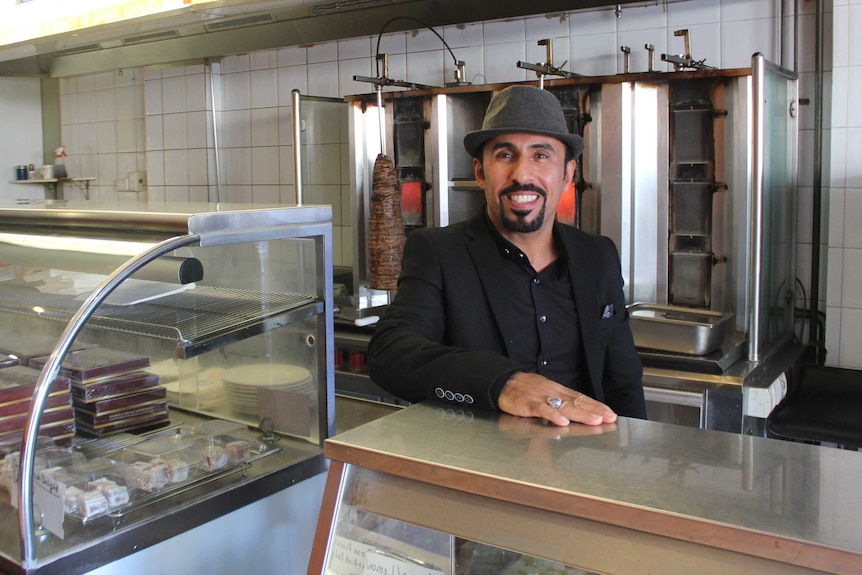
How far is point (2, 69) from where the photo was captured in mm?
5297

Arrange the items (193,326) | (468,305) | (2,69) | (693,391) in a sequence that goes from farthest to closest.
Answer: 1. (2,69)
2. (693,391)
3. (468,305)
4. (193,326)

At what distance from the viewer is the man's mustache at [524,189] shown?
6.36ft

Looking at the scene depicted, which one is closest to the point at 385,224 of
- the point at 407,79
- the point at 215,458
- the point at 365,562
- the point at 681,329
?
the point at 407,79

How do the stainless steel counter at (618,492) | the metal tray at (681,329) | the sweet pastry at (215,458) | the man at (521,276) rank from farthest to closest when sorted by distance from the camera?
the metal tray at (681,329), the man at (521,276), the sweet pastry at (215,458), the stainless steel counter at (618,492)

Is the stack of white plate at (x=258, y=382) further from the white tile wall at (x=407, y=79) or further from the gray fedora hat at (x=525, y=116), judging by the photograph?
the white tile wall at (x=407, y=79)

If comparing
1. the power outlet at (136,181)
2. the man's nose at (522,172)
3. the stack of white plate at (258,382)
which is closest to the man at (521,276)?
the man's nose at (522,172)

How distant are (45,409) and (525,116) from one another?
121 centimetres

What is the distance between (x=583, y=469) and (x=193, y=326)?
0.83m

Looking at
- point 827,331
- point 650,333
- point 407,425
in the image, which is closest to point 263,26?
point 650,333

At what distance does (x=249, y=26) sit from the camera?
4238 millimetres

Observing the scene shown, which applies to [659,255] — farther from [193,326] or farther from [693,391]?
[193,326]

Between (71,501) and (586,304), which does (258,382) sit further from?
(586,304)

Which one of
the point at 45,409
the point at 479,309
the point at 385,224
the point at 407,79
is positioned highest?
the point at 407,79

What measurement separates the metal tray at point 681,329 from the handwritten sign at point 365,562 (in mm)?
1679
